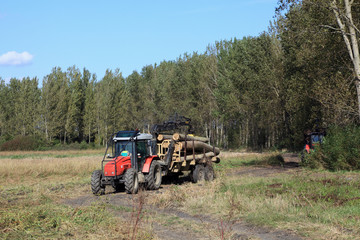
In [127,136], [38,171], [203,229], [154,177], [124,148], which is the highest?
[127,136]

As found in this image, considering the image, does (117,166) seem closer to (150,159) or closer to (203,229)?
(150,159)

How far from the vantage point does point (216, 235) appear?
8.56 meters

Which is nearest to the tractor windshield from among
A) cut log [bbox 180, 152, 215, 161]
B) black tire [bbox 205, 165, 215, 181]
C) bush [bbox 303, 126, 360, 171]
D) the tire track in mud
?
cut log [bbox 180, 152, 215, 161]

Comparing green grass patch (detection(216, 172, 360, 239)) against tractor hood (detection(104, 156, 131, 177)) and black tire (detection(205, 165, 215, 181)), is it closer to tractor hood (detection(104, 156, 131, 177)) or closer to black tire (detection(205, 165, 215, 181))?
black tire (detection(205, 165, 215, 181))

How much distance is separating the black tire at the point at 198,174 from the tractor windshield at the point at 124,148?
3783mm

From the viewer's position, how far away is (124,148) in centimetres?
1633

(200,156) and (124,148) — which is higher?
(124,148)

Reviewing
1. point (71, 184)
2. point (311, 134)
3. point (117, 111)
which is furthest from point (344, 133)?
point (117, 111)

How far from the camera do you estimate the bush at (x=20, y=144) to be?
5928 cm

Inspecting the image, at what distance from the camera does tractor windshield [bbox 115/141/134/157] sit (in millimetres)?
16297

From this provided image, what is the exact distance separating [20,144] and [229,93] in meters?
32.2

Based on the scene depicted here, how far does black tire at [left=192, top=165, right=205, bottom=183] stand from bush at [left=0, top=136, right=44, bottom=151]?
46.6 metres

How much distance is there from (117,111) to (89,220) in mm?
60590

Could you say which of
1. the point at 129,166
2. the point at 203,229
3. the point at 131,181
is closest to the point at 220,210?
the point at 203,229
